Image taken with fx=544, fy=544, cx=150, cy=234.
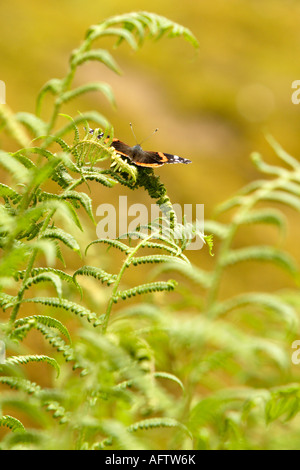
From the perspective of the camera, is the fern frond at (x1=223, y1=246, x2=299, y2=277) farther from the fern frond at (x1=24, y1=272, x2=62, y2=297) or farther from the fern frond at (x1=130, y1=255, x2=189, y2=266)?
the fern frond at (x1=24, y1=272, x2=62, y2=297)

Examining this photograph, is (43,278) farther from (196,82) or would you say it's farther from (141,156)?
(196,82)

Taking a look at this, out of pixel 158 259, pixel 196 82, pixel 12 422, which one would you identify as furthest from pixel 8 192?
pixel 196 82

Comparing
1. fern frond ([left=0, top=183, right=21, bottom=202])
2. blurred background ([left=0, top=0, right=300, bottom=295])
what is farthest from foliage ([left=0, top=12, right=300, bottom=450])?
blurred background ([left=0, top=0, right=300, bottom=295])

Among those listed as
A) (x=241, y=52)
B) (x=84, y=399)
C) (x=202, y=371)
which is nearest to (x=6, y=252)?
(x=84, y=399)

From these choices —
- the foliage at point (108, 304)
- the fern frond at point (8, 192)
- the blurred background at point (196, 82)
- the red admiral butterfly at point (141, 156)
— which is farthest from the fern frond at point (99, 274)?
the blurred background at point (196, 82)

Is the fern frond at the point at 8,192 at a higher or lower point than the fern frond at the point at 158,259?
higher

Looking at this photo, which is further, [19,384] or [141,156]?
[141,156]

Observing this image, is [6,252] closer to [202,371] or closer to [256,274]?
[202,371]

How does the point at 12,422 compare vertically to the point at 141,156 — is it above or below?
below

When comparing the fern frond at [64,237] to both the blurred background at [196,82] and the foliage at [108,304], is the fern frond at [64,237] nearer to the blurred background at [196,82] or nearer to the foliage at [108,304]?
the foliage at [108,304]
